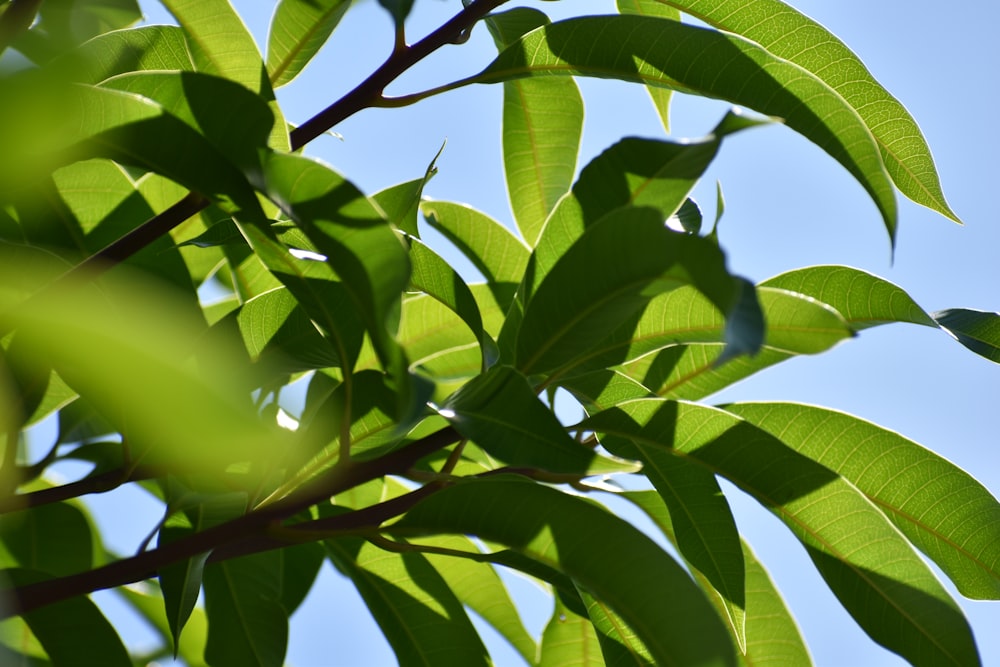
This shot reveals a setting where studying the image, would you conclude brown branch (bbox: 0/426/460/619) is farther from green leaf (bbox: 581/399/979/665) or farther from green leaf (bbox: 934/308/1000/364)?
green leaf (bbox: 934/308/1000/364)

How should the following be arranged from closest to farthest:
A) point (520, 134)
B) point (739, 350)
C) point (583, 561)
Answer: point (739, 350) → point (583, 561) → point (520, 134)

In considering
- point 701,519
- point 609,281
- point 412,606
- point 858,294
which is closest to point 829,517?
point 701,519

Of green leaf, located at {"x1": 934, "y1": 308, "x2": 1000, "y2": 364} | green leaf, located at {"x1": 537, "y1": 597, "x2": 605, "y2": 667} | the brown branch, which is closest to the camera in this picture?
the brown branch

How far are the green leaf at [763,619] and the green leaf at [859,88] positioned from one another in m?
0.37

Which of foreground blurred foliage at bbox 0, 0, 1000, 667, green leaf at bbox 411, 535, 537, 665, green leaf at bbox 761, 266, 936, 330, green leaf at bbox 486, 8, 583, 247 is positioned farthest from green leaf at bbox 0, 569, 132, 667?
green leaf at bbox 761, 266, 936, 330

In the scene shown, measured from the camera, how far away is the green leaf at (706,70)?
66 cm

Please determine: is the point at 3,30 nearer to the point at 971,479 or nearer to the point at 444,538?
the point at 444,538

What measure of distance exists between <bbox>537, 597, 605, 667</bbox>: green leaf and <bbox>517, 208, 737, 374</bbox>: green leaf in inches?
16.2

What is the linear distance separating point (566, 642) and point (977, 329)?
52cm

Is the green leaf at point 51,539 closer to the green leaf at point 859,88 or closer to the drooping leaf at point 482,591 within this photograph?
the drooping leaf at point 482,591

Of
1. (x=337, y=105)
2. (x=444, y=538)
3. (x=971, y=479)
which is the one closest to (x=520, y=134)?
(x=337, y=105)

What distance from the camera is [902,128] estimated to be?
0.78 meters

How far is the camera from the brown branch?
2.14 feet

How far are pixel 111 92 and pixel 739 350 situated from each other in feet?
1.24
